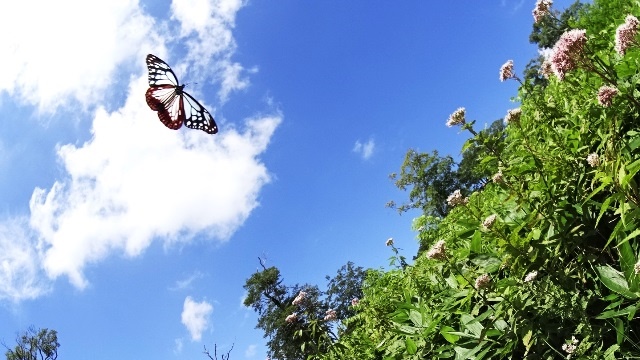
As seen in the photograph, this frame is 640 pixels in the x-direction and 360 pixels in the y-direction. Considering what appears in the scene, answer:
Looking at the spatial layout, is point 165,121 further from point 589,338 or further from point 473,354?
point 589,338

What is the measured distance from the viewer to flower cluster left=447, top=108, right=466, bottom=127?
3275mm

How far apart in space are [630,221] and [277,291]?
3693cm

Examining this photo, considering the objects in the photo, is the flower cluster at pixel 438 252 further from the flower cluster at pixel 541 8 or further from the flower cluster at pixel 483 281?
the flower cluster at pixel 541 8

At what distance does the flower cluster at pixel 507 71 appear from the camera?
338 centimetres

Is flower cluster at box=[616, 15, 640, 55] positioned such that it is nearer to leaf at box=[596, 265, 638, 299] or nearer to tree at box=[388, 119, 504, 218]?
leaf at box=[596, 265, 638, 299]

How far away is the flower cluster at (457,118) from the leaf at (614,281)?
136 cm

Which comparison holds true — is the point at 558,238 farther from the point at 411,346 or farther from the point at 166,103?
the point at 166,103

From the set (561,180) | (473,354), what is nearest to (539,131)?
(561,180)

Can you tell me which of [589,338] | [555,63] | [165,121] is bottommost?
[589,338]

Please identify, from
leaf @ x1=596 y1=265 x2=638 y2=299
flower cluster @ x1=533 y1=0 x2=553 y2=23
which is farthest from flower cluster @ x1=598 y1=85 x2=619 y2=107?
flower cluster @ x1=533 y1=0 x2=553 y2=23

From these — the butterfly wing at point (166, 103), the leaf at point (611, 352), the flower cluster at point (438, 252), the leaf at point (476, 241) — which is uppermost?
the butterfly wing at point (166, 103)

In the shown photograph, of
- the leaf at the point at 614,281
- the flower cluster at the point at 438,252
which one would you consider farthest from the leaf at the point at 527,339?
the flower cluster at the point at 438,252

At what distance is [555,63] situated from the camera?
7.40 feet

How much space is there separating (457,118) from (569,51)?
3.68ft
